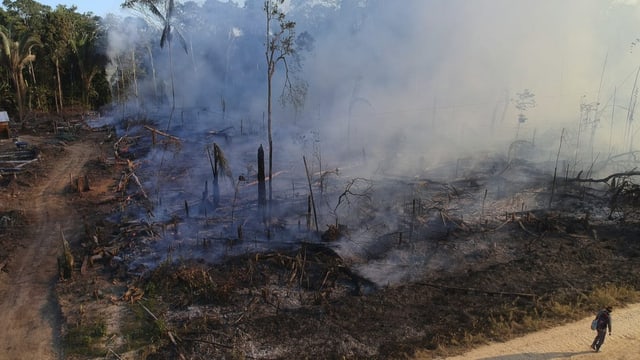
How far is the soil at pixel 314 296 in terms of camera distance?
8047 mm

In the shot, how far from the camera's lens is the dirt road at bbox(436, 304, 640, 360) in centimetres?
783

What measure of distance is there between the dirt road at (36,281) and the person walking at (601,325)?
341 inches

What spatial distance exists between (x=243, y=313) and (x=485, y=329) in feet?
14.1

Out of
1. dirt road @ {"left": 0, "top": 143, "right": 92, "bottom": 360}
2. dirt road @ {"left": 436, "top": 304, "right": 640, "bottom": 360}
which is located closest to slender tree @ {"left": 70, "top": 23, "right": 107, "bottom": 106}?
dirt road @ {"left": 0, "top": 143, "right": 92, "bottom": 360}

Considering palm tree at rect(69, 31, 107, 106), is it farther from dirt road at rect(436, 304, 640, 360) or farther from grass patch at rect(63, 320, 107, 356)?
dirt road at rect(436, 304, 640, 360)

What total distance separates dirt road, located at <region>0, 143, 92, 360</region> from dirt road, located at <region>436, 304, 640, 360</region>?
6.85 metres

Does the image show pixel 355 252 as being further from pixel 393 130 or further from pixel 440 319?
pixel 393 130

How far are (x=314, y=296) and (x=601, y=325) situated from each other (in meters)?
4.90

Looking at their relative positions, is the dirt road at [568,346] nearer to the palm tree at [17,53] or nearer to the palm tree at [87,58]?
the palm tree at [17,53]

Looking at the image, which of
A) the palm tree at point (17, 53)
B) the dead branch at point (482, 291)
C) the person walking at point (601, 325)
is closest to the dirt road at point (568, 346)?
the person walking at point (601, 325)

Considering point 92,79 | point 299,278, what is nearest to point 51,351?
point 299,278

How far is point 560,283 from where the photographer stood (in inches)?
396

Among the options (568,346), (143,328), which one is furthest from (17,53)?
(568,346)

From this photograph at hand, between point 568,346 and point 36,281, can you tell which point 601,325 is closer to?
point 568,346
